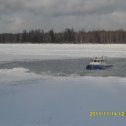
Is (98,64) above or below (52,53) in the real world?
below

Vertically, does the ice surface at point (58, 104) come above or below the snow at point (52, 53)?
below

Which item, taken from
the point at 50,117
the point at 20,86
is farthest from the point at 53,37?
the point at 50,117

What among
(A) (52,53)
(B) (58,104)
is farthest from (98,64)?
(A) (52,53)

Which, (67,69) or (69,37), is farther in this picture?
(69,37)

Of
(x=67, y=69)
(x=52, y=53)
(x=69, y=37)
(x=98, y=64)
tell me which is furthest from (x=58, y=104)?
(x=69, y=37)

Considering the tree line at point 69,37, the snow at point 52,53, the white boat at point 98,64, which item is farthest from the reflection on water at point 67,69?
the tree line at point 69,37

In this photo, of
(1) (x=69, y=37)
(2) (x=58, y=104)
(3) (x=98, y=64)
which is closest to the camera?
(2) (x=58, y=104)

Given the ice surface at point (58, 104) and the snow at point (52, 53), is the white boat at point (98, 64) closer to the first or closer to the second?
the snow at point (52, 53)

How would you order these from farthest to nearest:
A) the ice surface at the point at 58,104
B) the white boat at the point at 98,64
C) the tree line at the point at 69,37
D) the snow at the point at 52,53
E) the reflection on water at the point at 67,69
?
1. the tree line at the point at 69,37
2. the snow at the point at 52,53
3. the white boat at the point at 98,64
4. the reflection on water at the point at 67,69
5. the ice surface at the point at 58,104

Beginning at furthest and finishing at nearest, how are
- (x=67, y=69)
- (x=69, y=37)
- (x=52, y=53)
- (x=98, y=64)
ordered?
(x=69, y=37), (x=52, y=53), (x=98, y=64), (x=67, y=69)

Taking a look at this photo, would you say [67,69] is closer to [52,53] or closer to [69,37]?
[52,53]

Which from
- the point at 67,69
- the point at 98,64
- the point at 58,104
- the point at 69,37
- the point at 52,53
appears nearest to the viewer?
the point at 58,104

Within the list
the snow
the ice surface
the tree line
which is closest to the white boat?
the snow

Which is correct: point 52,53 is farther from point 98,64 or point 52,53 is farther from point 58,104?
point 58,104
